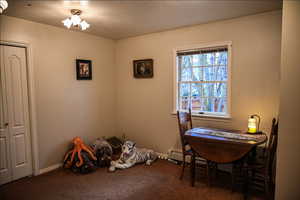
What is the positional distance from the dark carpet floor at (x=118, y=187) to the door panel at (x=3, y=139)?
0.17 meters

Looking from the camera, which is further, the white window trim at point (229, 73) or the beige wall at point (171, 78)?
the white window trim at point (229, 73)

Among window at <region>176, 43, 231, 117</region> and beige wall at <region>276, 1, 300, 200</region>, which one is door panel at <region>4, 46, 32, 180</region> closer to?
window at <region>176, 43, 231, 117</region>

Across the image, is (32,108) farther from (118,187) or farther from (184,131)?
(184,131)

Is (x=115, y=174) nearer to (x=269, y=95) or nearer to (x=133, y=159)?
(x=133, y=159)

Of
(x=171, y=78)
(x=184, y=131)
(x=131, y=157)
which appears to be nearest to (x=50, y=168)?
(x=131, y=157)

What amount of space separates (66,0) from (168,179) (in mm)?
2749

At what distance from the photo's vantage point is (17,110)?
306 cm

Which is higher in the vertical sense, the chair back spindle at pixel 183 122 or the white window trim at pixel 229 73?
the white window trim at pixel 229 73

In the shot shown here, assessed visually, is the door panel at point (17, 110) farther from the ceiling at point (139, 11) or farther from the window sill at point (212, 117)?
the window sill at point (212, 117)

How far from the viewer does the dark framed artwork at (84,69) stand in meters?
3.78

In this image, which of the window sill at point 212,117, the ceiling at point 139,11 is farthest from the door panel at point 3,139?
the window sill at point 212,117

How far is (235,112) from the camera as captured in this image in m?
3.21

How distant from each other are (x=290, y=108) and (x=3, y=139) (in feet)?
11.8

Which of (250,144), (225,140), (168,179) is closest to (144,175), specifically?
(168,179)
